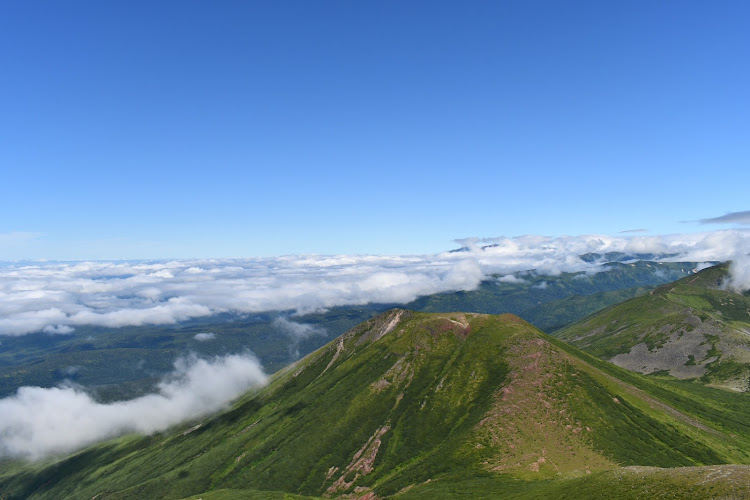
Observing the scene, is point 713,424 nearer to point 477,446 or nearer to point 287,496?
point 477,446

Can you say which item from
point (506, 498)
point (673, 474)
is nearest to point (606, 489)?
point (673, 474)

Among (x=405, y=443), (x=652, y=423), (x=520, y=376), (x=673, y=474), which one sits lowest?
(x=405, y=443)

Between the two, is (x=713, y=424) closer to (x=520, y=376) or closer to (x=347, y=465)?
(x=520, y=376)

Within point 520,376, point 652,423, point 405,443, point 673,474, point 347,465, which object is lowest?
point 347,465

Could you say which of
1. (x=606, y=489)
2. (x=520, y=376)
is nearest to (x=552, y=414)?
(x=520, y=376)

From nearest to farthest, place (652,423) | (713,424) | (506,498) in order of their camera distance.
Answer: (506,498)
(652,423)
(713,424)

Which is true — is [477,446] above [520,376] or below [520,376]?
below

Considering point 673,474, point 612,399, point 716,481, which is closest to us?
point 716,481

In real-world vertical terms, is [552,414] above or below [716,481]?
below

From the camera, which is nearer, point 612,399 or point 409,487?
point 409,487
